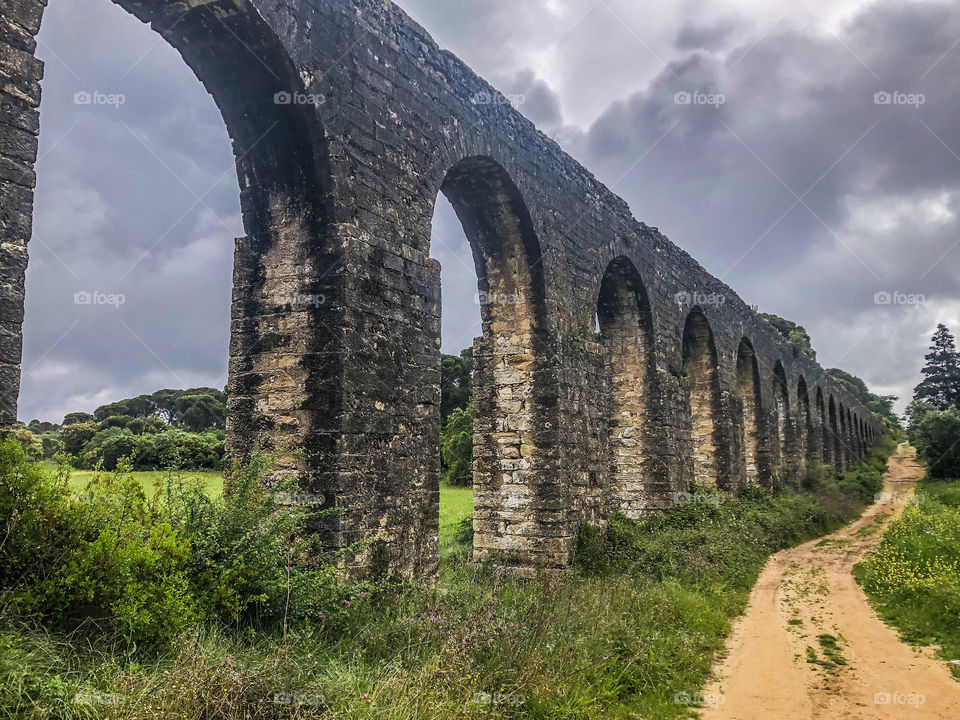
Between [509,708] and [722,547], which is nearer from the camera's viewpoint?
[509,708]

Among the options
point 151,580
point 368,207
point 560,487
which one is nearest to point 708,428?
point 560,487

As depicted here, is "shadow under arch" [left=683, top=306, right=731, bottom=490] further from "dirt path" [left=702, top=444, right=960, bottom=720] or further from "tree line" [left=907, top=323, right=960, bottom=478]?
"tree line" [left=907, top=323, right=960, bottom=478]

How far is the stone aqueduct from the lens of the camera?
5.28 m

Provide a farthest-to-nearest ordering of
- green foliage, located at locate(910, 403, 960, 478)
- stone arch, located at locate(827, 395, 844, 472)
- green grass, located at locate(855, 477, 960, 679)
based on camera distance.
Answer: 1. stone arch, located at locate(827, 395, 844, 472)
2. green foliage, located at locate(910, 403, 960, 478)
3. green grass, located at locate(855, 477, 960, 679)

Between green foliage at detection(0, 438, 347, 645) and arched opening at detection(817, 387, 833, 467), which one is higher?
arched opening at detection(817, 387, 833, 467)

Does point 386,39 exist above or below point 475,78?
below

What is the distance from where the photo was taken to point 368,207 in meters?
5.95

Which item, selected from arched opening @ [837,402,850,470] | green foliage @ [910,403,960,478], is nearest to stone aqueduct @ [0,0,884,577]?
green foliage @ [910,403,960,478]

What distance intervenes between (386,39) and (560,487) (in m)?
5.57

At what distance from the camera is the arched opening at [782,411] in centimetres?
2248

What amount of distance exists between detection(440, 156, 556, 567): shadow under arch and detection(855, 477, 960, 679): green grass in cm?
393

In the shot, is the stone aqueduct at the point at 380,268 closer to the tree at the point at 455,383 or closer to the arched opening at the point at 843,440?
the tree at the point at 455,383

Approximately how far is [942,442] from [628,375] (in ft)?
55.3

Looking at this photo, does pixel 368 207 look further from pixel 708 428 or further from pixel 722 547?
pixel 708 428
